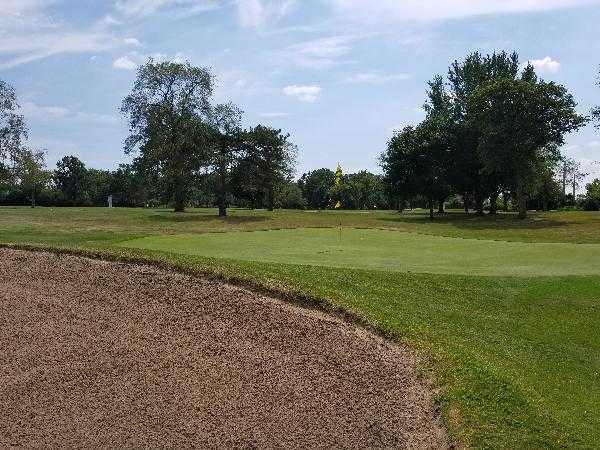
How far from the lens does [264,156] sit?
1984 inches

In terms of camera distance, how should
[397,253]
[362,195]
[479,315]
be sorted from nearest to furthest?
[479,315], [397,253], [362,195]

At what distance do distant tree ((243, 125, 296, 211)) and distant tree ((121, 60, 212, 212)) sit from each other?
3723 mm

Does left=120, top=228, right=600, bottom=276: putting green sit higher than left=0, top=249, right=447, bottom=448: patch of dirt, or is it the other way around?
left=120, top=228, right=600, bottom=276: putting green

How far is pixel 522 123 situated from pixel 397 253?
38545 millimetres

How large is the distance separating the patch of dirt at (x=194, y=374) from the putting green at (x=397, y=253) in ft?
17.0

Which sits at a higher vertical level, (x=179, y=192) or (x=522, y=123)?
(x=522, y=123)

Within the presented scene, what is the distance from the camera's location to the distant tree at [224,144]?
49.7m

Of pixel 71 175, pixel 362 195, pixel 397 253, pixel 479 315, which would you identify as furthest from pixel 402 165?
pixel 71 175

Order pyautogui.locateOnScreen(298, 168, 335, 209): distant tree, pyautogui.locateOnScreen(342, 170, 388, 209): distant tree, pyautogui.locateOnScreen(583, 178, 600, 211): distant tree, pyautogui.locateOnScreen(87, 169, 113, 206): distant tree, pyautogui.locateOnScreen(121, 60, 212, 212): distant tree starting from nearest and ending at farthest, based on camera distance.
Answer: pyautogui.locateOnScreen(121, 60, 212, 212): distant tree, pyautogui.locateOnScreen(583, 178, 600, 211): distant tree, pyautogui.locateOnScreen(87, 169, 113, 206): distant tree, pyautogui.locateOnScreen(342, 170, 388, 209): distant tree, pyautogui.locateOnScreen(298, 168, 335, 209): distant tree

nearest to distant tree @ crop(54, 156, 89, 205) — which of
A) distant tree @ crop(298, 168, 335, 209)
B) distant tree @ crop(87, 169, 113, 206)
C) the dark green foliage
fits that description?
Answer: distant tree @ crop(87, 169, 113, 206)

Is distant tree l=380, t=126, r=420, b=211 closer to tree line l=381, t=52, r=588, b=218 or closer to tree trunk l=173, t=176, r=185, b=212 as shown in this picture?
tree line l=381, t=52, r=588, b=218

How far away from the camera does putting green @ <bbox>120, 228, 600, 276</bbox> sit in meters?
16.3

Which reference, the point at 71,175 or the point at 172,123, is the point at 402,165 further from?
the point at 71,175

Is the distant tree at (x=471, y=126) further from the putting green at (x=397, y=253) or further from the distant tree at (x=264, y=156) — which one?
the putting green at (x=397, y=253)
